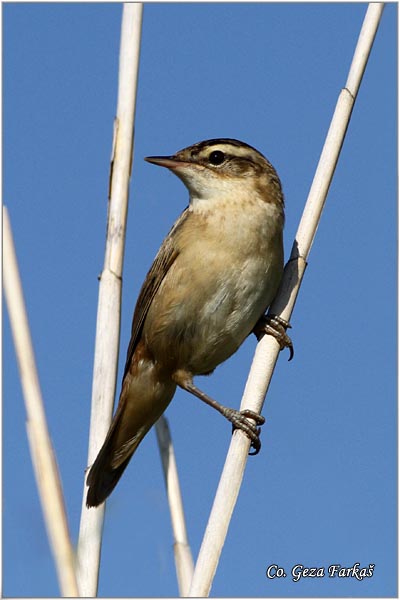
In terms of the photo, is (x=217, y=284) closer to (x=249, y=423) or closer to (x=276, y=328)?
(x=276, y=328)

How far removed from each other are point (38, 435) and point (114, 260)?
A: 3.59 ft

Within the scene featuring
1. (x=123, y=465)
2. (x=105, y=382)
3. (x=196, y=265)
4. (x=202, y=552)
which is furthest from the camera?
(x=123, y=465)

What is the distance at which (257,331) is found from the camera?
15.0 ft

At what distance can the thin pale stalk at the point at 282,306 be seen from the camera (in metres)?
3.07

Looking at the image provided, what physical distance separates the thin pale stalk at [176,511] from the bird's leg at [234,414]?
0.31 metres

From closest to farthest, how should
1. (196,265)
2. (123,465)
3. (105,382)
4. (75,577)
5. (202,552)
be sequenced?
1. (75,577)
2. (202,552)
3. (105,382)
4. (196,265)
5. (123,465)

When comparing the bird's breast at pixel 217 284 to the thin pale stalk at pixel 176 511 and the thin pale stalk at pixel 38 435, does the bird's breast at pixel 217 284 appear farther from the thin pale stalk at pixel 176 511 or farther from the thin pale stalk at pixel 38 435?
the thin pale stalk at pixel 38 435

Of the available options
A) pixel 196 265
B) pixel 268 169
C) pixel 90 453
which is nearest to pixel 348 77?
pixel 268 169

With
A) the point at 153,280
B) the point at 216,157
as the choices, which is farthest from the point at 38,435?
the point at 216,157

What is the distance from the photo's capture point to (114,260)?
383 centimetres

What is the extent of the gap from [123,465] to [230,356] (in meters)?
0.86

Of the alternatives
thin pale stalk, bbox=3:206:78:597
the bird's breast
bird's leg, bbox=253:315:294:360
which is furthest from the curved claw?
thin pale stalk, bbox=3:206:78:597

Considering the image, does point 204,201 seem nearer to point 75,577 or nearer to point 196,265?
point 196,265

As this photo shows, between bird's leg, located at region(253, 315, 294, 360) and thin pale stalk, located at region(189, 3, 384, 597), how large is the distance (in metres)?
0.05
